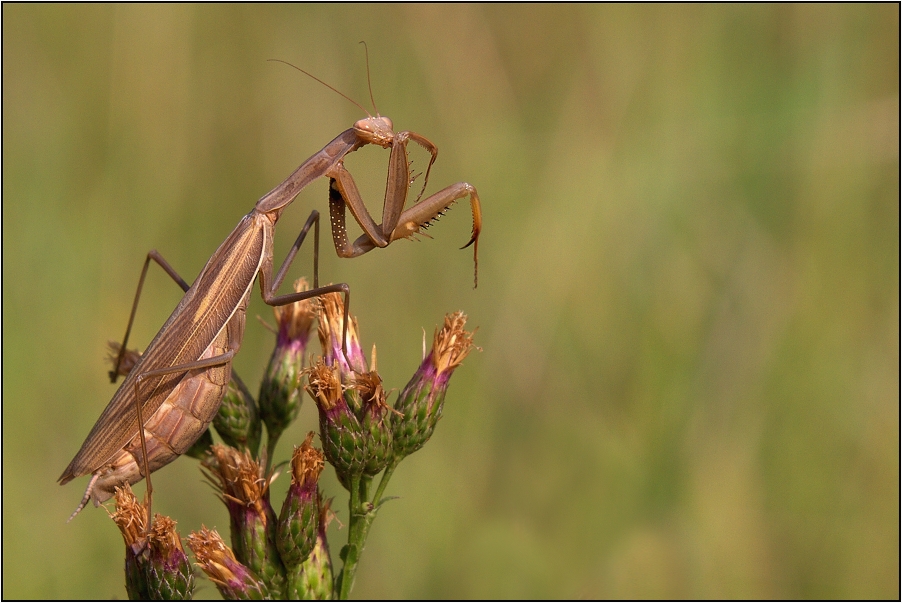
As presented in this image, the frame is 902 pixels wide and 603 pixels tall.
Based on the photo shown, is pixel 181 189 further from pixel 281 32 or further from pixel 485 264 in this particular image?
pixel 485 264

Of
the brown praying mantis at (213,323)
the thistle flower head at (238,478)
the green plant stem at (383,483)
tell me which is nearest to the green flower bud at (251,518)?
the thistle flower head at (238,478)

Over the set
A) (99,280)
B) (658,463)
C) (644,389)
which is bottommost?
(658,463)

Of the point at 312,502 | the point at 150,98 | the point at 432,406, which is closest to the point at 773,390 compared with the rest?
the point at 432,406

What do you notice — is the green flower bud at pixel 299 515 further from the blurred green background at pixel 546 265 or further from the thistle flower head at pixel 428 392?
the blurred green background at pixel 546 265

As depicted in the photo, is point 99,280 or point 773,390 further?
point 99,280

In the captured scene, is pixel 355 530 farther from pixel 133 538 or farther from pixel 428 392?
pixel 133 538

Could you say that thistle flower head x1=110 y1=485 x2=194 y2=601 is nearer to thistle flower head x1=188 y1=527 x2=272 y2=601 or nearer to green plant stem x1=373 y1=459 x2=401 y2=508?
thistle flower head x1=188 y1=527 x2=272 y2=601

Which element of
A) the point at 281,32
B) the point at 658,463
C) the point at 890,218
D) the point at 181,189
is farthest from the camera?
the point at 281,32

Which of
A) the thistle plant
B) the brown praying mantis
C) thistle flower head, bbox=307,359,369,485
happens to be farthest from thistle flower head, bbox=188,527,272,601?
thistle flower head, bbox=307,359,369,485
